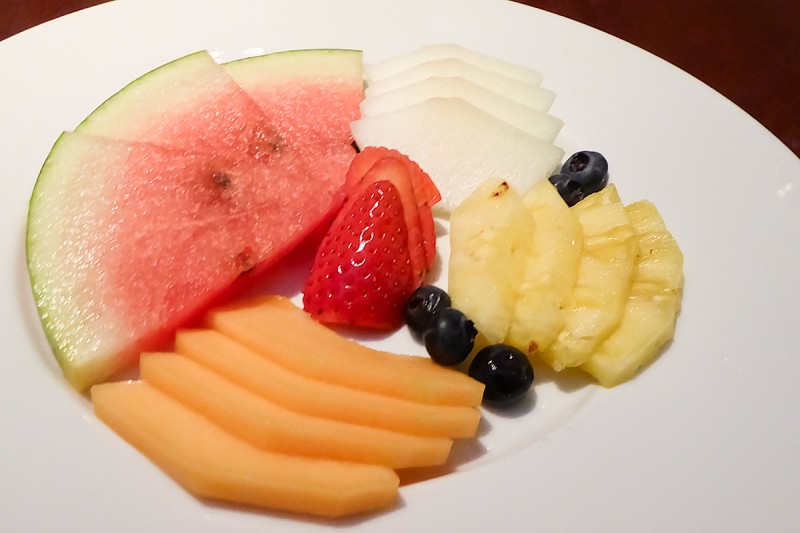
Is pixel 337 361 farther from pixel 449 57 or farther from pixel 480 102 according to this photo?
pixel 449 57

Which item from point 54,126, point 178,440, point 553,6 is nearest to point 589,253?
point 178,440

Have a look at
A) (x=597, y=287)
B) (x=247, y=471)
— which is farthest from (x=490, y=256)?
(x=247, y=471)

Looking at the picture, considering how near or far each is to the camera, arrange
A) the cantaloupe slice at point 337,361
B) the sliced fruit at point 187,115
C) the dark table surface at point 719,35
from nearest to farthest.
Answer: the cantaloupe slice at point 337,361 < the sliced fruit at point 187,115 < the dark table surface at point 719,35

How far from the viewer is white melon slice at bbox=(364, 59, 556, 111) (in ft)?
6.43

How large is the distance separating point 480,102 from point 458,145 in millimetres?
200

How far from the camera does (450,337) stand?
4.26 ft

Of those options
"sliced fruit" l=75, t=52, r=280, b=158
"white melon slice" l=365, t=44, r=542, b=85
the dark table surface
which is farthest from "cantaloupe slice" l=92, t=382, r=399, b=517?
the dark table surface

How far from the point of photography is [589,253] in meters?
1.42

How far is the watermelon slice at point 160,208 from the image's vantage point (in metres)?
1.33

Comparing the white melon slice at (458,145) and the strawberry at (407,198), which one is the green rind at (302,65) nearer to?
the white melon slice at (458,145)

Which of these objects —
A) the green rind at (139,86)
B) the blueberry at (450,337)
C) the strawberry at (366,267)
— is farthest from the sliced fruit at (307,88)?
the blueberry at (450,337)

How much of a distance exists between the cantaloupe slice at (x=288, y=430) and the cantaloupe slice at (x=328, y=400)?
0.01 meters

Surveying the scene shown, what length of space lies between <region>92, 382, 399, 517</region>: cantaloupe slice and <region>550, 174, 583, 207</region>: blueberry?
3.02 ft

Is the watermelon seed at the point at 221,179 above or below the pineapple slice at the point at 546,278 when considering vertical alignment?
above
